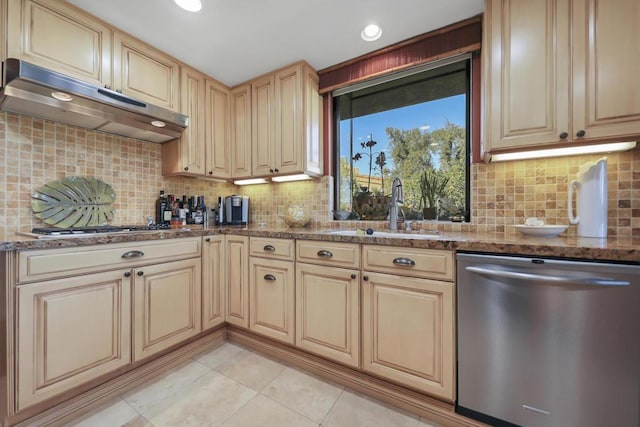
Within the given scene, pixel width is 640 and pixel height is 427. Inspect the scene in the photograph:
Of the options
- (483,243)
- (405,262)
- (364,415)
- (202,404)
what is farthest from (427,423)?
(202,404)

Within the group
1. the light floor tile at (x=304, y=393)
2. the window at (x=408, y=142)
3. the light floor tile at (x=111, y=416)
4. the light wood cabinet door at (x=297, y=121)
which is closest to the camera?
the light floor tile at (x=111, y=416)

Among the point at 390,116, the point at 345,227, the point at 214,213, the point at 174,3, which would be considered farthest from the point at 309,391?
the point at 174,3

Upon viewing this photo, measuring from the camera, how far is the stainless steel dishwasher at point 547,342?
3.23 ft

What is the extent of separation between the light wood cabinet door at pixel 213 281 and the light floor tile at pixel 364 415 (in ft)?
3.89

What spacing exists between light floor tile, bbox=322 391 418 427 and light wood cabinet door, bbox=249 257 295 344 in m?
0.54

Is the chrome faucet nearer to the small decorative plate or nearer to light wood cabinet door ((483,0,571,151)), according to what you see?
light wood cabinet door ((483,0,571,151))

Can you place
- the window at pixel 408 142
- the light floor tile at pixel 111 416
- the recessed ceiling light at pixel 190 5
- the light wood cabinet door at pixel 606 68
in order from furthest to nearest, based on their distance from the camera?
the window at pixel 408 142 → the recessed ceiling light at pixel 190 5 → the light floor tile at pixel 111 416 → the light wood cabinet door at pixel 606 68

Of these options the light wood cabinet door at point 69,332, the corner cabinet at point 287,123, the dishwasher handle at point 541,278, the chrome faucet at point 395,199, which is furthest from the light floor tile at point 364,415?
the corner cabinet at point 287,123

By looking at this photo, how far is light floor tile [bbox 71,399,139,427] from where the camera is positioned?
4.27ft

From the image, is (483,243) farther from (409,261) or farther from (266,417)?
(266,417)

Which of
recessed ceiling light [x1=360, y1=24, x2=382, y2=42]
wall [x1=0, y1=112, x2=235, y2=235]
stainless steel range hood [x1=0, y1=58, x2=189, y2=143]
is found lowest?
wall [x1=0, y1=112, x2=235, y2=235]

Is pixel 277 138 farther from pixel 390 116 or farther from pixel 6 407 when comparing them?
pixel 6 407

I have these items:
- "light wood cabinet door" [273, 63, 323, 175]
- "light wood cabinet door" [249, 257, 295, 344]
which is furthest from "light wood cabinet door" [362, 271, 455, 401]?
"light wood cabinet door" [273, 63, 323, 175]

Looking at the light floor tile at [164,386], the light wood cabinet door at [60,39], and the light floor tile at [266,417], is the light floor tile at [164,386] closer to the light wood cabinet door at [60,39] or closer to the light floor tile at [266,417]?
the light floor tile at [266,417]
